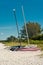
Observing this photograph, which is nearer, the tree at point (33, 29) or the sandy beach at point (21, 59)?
the sandy beach at point (21, 59)

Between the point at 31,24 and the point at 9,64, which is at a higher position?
the point at 31,24

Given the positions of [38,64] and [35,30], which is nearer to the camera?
[38,64]

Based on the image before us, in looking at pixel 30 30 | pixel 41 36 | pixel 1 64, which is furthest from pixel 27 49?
pixel 30 30

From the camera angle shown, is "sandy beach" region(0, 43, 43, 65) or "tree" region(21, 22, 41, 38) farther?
"tree" region(21, 22, 41, 38)

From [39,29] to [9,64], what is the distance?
7339cm

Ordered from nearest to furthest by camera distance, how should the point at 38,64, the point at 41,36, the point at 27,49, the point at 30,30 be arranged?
the point at 38,64, the point at 27,49, the point at 41,36, the point at 30,30

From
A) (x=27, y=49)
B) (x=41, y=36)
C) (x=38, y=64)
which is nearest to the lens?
(x=38, y=64)

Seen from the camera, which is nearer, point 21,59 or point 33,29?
point 21,59

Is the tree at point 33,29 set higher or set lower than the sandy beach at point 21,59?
higher

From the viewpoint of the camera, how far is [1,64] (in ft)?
52.1

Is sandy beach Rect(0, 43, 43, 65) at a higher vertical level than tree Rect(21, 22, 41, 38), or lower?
lower

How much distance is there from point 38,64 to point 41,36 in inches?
1948

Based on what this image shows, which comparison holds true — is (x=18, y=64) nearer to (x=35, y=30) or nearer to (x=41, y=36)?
(x=41, y=36)

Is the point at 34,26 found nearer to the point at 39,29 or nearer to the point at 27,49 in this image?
the point at 39,29
